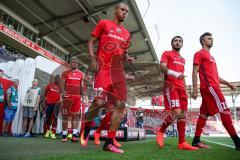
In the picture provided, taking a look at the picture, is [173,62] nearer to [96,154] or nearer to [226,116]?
[226,116]

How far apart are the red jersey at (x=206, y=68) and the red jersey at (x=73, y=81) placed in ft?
10.0

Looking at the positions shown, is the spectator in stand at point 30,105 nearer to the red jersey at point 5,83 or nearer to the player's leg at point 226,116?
the red jersey at point 5,83

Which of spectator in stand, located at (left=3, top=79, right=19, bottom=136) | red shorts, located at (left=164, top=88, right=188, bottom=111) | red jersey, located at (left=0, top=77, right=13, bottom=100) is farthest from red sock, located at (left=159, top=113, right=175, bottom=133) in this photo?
red jersey, located at (left=0, top=77, right=13, bottom=100)

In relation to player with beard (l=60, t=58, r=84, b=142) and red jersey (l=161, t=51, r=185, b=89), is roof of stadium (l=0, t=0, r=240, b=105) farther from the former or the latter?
red jersey (l=161, t=51, r=185, b=89)

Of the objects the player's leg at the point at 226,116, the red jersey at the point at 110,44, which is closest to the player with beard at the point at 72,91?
the red jersey at the point at 110,44

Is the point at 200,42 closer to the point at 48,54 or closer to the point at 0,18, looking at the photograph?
the point at 0,18

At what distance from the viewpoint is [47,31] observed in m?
14.2

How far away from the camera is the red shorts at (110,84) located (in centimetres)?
316

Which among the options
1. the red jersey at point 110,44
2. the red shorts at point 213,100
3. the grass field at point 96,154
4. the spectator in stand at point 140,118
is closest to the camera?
the grass field at point 96,154

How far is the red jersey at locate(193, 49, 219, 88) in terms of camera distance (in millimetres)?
4070

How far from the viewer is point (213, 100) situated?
3967 mm

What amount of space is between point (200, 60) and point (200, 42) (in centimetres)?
46

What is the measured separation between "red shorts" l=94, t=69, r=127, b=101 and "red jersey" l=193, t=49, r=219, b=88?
163cm

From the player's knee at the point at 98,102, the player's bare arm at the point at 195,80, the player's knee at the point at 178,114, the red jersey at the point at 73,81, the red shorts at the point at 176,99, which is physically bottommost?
the player's knee at the point at 178,114
